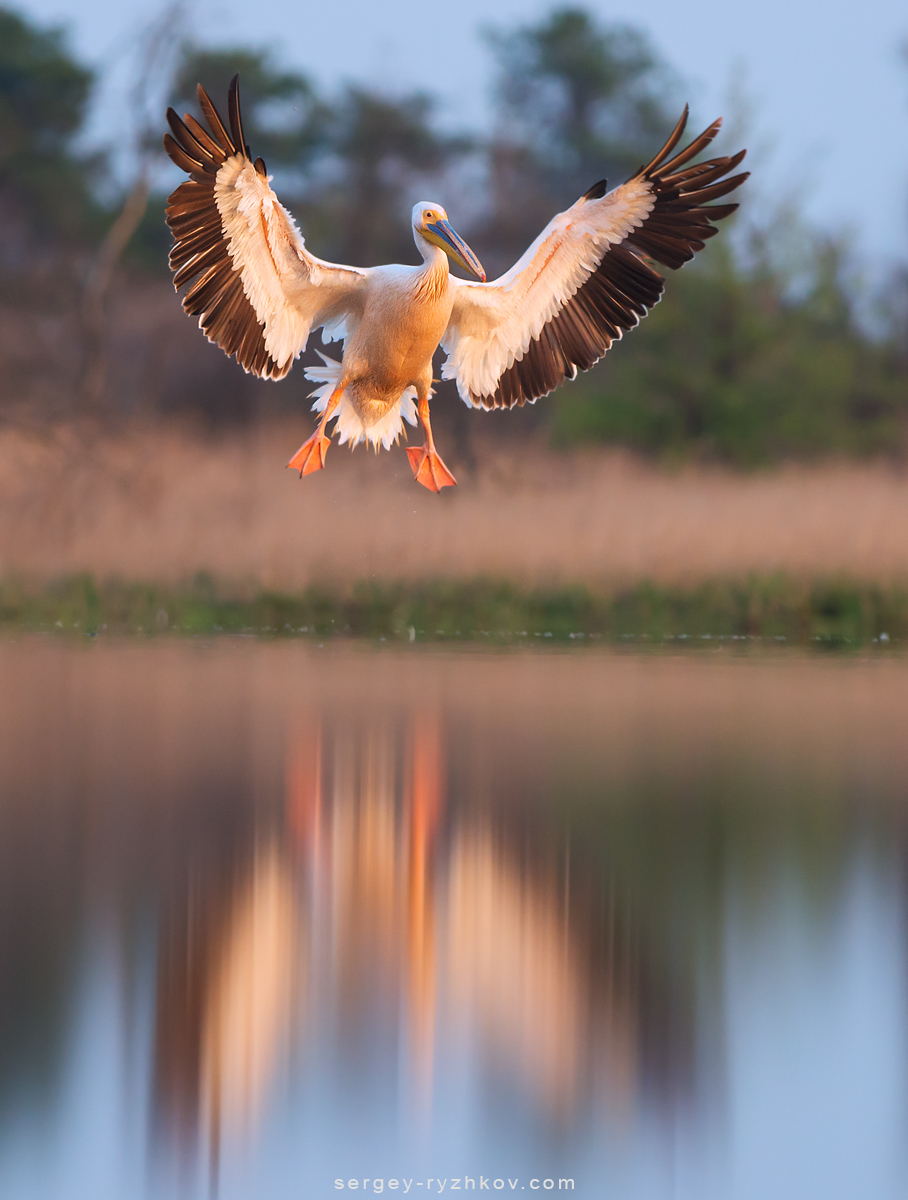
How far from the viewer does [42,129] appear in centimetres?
2692

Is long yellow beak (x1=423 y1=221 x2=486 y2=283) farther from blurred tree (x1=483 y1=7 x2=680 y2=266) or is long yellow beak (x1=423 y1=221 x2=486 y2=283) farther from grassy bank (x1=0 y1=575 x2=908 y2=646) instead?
blurred tree (x1=483 y1=7 x2=680 y2=266)

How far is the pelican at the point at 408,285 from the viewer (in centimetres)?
640

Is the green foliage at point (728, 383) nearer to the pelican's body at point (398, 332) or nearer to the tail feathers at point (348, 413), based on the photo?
the tail feathers at point (348, 413)

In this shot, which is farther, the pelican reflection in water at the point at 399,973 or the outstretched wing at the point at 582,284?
the outstretched wing at the point at 582,284

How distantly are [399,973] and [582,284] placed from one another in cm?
383

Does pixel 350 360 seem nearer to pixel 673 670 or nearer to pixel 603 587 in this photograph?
pixel 673 670

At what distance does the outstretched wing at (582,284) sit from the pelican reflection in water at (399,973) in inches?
90.8

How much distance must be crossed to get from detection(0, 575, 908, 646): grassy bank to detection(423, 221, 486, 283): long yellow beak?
733 centimetres

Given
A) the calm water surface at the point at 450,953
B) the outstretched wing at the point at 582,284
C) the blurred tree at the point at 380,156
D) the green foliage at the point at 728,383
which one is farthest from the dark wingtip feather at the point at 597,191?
the green foliage at the point at 728,383

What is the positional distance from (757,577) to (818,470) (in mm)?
5638

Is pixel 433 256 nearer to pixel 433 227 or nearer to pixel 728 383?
pixel 433 227

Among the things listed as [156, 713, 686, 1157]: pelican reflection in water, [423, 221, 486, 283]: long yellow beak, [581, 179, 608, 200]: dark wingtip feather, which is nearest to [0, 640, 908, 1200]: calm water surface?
[156, 713, 686, 1157]: pelican reflection in water

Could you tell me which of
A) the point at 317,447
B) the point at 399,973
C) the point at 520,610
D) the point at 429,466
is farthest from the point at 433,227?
the point at 520,610

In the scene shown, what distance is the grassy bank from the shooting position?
13688 mm
